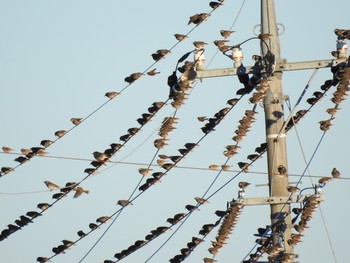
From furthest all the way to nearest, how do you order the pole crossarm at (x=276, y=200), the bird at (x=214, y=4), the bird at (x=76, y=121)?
the bird at (x=76, y=121), the bird at (x=214, y=4), the pole crossarm at (x=276, y=200)

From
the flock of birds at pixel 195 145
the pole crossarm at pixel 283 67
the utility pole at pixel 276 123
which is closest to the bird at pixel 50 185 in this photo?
the flock of birds at pixel 195 145

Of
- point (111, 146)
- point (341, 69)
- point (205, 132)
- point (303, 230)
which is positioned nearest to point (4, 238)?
point (111, 146)

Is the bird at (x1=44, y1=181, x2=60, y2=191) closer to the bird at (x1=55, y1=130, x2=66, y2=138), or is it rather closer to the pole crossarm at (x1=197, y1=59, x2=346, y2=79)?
the bird at (x1=55, y1=130, x2=66, y2=138)

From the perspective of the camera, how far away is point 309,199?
1777 cm

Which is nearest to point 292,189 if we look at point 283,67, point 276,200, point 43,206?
point 276,200

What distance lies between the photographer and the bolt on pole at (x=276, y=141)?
1741 centimetres

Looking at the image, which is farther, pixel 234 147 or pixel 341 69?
pixel 234 147

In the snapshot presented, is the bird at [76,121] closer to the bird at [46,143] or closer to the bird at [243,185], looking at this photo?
the bird at [46,143]

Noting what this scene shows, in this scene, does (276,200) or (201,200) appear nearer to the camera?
(276,200)

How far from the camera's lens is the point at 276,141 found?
17.8 meters

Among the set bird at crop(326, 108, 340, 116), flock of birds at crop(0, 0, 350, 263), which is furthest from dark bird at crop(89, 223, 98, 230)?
bird at crop(326, 108, 340, 116)

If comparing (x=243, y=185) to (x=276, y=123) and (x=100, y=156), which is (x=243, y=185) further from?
(x=100, y=156)

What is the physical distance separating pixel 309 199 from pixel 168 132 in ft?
14.9

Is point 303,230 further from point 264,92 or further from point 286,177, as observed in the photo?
point 264,92
